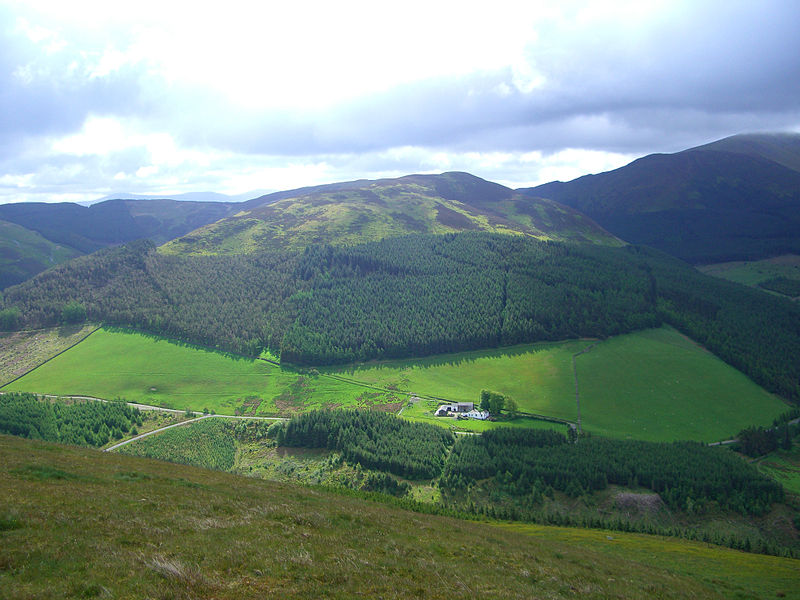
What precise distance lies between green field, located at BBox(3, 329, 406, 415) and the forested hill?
9843 mm

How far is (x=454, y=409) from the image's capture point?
112 meters

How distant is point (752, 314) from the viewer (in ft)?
535

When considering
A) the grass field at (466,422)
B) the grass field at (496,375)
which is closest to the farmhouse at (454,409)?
the grass field at (466,422)

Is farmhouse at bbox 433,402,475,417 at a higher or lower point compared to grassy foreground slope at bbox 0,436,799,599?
lower

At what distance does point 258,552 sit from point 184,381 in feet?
395

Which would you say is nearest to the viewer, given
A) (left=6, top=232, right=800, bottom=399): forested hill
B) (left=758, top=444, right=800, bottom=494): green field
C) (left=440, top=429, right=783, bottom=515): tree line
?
(left=440, top=429, right=783, bottom=515): tree line

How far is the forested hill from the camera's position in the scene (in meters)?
144

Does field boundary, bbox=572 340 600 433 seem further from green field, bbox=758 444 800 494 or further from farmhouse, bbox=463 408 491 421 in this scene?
green field, bbox=758 444 800 494

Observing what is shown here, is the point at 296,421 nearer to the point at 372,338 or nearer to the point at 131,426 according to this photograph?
the point at 131,426

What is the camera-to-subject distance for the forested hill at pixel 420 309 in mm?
144000

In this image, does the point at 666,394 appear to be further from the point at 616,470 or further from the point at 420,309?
the point at 420,309

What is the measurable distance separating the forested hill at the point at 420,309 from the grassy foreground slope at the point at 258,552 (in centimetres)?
9396

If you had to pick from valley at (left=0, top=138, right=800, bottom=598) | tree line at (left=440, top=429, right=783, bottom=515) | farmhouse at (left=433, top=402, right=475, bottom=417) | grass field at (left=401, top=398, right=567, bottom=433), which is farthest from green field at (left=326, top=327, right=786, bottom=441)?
tree line at (left=440, top=429, right=783, bottom=515)

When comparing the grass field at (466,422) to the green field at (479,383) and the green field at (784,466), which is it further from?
the green field at (784,466)
